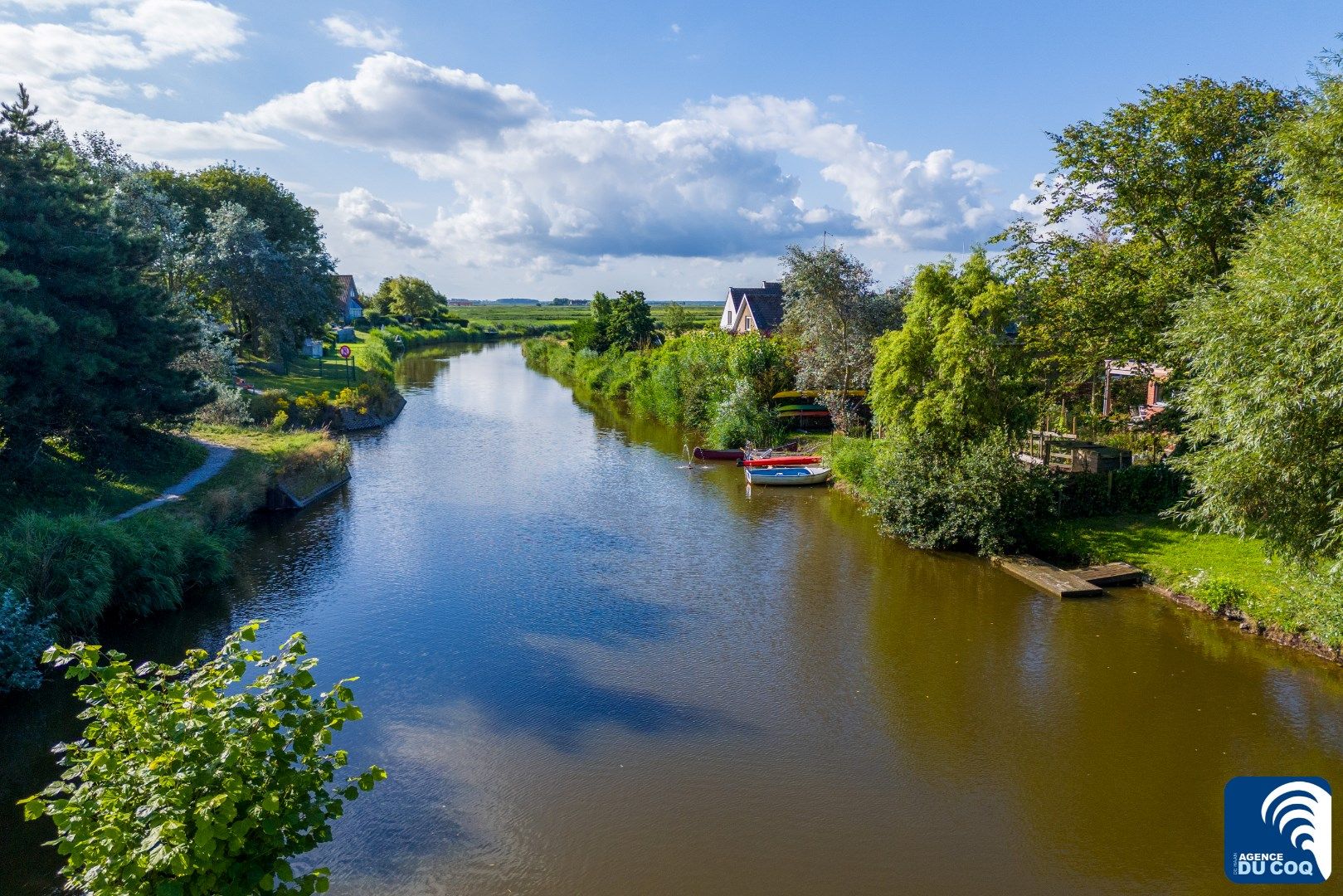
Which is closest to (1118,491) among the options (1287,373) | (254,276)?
(1287,373)

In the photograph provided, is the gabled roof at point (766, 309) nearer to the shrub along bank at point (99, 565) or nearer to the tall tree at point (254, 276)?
the tall tree at point (254, 276)

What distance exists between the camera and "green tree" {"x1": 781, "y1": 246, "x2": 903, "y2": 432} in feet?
118

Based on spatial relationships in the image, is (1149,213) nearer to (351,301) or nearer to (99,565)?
(99,565)

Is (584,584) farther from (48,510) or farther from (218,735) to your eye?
(218,735)

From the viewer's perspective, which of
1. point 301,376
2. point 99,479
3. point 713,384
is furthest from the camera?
point 301,376

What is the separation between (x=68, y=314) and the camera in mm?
19719

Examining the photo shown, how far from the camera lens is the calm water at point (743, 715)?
429 inches

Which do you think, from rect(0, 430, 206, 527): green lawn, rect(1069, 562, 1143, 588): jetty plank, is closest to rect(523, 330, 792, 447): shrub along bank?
rect(1069, 562, 1143, 588): jetty plank

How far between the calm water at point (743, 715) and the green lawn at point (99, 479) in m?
3.49

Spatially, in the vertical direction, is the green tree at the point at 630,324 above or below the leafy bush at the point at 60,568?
above

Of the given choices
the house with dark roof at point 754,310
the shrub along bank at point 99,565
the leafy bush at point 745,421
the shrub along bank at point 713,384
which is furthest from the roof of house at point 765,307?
the shrub along bank at point 99,565

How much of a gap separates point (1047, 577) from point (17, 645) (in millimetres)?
21442

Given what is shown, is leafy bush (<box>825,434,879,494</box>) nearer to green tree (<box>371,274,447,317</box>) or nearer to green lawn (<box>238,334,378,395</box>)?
green lawn (<box>238,334,378,395</box>)

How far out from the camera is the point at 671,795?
1219 centimetres
